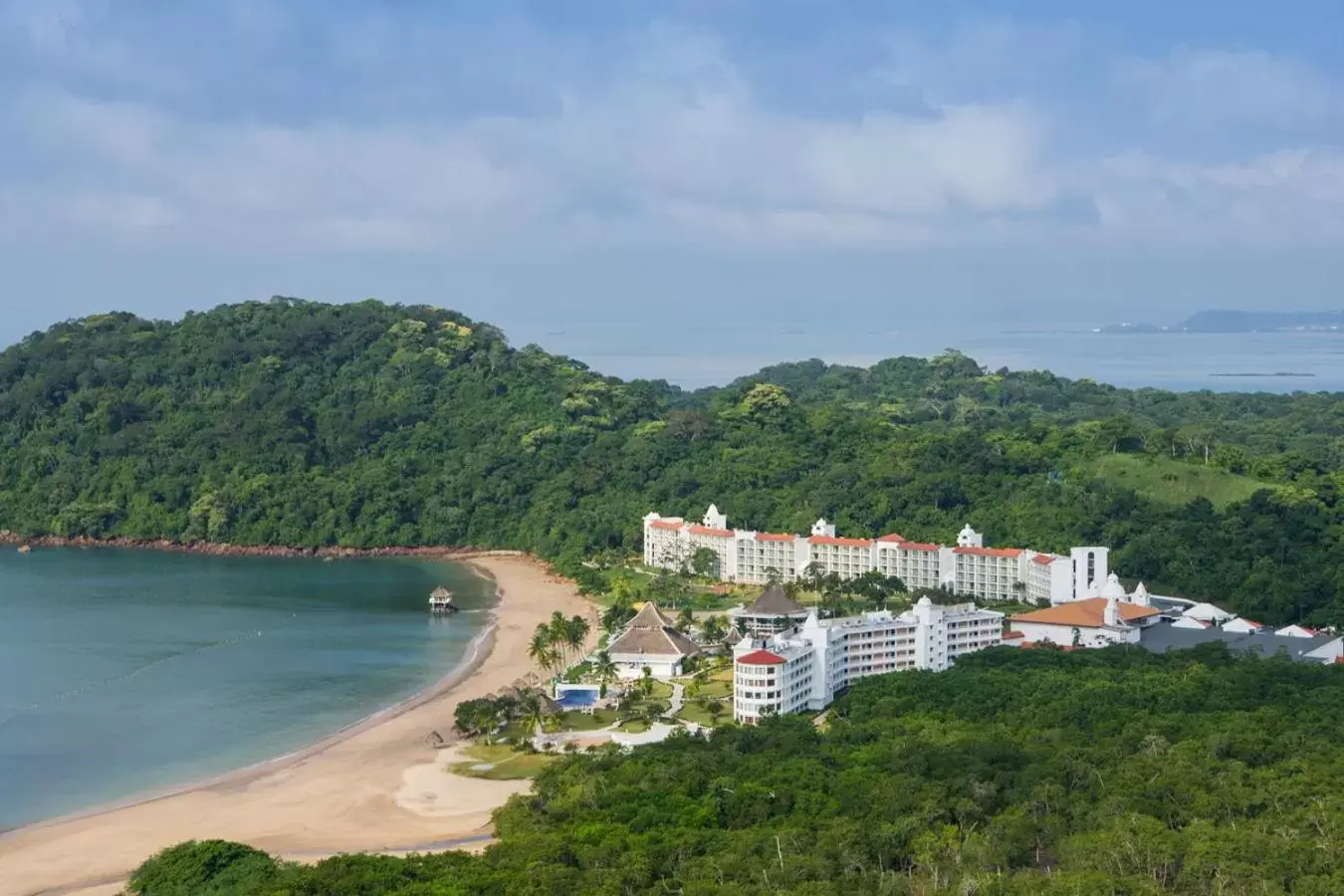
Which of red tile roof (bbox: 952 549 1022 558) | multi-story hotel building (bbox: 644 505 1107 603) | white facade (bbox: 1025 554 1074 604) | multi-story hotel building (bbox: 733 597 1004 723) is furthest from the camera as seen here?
red tile roof (bbox: 952 549 1022 558)

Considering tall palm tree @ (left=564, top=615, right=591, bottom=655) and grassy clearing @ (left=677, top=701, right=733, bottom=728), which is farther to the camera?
tall palm tree @ (left=564, top=615, right=591, bottom=655)

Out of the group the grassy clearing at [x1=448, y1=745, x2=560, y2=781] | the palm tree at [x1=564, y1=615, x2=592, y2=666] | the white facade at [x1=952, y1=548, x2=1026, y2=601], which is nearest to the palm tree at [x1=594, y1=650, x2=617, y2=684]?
the palm tree at [x1=564, y1=615, x2=592, y2=666]

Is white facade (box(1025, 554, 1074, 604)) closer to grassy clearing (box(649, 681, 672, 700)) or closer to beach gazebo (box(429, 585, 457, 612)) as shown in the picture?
grassy clearing (box(649, 681, 672, 700))

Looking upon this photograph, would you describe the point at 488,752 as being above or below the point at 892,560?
below

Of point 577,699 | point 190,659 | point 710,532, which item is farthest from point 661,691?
point 710,532


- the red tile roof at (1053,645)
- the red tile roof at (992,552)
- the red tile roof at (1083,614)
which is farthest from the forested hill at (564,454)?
the red tile roof at (1053,645)

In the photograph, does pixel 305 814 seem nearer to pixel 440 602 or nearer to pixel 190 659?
pixel 190 659
